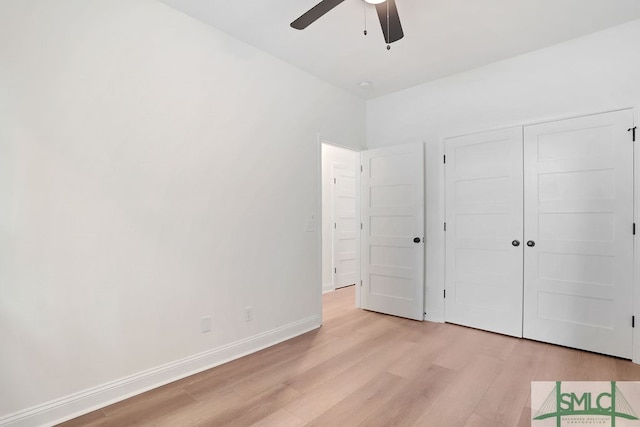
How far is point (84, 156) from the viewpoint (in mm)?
2039

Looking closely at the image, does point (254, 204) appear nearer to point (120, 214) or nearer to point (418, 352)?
point (120, 214)

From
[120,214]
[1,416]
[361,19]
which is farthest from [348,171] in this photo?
[1,416]

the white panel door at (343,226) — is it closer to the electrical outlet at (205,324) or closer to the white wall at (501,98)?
the white wall at (501,98)

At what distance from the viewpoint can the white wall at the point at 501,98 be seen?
9.03ft

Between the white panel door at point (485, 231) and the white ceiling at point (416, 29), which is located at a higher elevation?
the white ceiling at point (416, 29)

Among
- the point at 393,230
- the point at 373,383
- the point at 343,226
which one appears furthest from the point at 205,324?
the point at 343,226

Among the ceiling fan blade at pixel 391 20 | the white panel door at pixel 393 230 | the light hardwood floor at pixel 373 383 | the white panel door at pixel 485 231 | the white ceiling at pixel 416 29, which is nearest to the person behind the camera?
the light hardwood floor at pixel 373 383

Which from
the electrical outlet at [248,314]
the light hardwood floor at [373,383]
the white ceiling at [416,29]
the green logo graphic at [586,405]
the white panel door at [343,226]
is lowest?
the light hardwood floor at [373,383]

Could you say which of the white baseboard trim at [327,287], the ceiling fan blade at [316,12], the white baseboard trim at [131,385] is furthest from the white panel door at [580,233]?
the white baseboard trim at [327,287]

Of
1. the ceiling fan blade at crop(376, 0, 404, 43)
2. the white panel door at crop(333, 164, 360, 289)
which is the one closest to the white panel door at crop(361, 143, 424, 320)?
the white panel door at crop(333, 164, 360, 289)

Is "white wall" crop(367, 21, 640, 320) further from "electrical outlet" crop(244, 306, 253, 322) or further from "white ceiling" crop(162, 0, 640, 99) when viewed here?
"electrical outlet" crop(244, 306, 253, 322)

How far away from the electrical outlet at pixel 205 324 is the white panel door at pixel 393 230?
2249 mm

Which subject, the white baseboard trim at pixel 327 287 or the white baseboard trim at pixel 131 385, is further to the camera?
the white baseboard trim at pixel 327 287

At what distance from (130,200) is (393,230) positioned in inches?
Answer: 115
